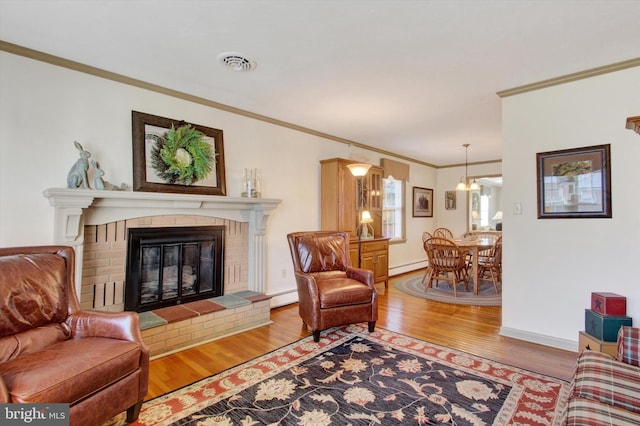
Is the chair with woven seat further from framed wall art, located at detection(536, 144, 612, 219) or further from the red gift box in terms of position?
the red gift box

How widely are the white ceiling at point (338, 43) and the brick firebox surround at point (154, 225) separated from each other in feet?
3.55

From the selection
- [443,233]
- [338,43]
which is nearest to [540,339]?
[338,43]

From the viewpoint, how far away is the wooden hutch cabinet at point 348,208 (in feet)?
14.9

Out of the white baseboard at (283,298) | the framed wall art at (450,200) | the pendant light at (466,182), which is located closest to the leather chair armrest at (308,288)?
the white baseboard at (283,298)

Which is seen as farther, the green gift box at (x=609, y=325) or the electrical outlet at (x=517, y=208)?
the electrical outlet at (x=517, y=208)

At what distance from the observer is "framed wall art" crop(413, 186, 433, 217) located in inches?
270

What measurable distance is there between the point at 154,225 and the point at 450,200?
6.28 meters

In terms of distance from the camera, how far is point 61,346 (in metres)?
1.72

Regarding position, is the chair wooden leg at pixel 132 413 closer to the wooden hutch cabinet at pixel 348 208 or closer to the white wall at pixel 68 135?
the white wall at pixel 68 135

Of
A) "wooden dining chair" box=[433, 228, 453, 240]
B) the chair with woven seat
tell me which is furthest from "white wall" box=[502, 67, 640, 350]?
"wooden dining chair" box=[433, 228, 453, 240]

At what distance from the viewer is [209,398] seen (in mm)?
2041

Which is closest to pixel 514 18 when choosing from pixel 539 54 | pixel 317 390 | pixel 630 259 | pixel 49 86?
pixel 539 54

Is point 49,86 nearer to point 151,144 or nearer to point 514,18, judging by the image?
point 151,144

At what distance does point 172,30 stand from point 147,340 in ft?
7.59
